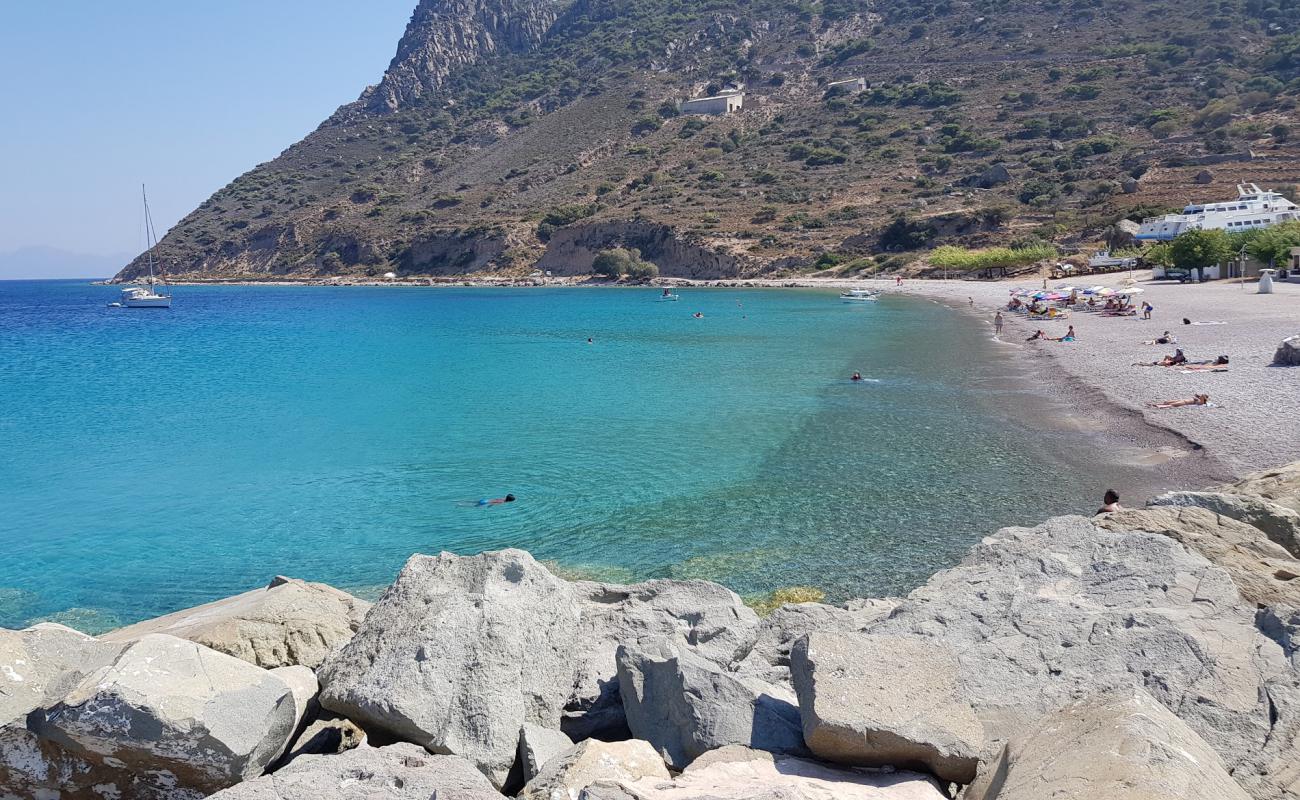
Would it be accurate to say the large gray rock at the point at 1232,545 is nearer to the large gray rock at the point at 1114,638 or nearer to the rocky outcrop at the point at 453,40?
the large gray rock at the point at 1114,638

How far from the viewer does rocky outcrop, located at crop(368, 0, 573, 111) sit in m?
164

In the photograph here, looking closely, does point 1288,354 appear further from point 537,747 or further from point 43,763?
point 43,763

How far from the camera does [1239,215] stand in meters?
58.2

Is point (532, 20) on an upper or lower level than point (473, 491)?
upper

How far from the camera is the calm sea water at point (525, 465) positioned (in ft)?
44.7

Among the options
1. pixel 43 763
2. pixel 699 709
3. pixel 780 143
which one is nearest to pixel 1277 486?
pixel 699 709

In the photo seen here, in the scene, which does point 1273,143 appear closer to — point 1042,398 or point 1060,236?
point 1060,236

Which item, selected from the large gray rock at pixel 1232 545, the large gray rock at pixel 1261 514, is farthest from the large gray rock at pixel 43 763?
the large gray rock at pixel 1261 514

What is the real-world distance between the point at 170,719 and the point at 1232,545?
28.0 ft

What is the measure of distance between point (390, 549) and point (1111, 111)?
102 metres

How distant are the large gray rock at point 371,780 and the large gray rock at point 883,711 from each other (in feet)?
5.89

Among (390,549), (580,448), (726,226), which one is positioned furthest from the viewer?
(726,226)

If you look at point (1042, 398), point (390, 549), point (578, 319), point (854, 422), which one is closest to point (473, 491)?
point (390, 549)

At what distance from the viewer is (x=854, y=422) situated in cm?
2294
